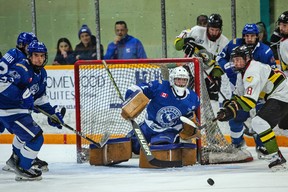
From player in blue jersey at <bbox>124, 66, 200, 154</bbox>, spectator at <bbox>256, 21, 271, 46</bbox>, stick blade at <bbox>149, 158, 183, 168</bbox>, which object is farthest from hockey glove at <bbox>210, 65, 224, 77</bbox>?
stick blade at <bbox>149, 158, 183, 168</bbox>

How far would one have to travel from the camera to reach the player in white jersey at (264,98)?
7445 millimetres

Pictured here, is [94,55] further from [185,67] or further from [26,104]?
[26,104]

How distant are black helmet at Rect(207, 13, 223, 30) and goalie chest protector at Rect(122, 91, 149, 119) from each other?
1585mm

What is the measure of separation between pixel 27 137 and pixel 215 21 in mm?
2413

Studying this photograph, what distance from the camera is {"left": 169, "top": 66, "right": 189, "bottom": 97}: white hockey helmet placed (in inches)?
309

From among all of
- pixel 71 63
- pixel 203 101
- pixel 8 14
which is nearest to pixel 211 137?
pixel 203 101

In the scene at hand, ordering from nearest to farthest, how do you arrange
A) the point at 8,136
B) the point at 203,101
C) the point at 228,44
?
the point at 203,101 → the point at 228,44 → the point at 8,136

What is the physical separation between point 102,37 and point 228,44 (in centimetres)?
162

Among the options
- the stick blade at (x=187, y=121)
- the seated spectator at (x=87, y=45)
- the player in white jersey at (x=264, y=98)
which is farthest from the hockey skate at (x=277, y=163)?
the seated spectator at (x=87, y=45)

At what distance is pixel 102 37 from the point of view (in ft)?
32.4

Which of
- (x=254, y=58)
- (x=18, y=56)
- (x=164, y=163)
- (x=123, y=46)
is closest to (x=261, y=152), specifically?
(x=254, y=58)

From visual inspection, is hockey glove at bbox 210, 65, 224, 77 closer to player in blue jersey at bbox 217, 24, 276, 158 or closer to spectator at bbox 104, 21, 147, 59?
player in blue jersey at bbox 217, 24, 276, 158

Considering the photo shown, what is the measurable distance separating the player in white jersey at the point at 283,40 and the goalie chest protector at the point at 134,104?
156 cm

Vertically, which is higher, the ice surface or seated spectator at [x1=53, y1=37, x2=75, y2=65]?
seated spectator at [x1=53, y1=37, x2=75, y2=65]
